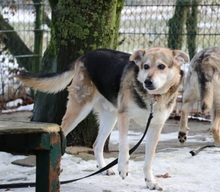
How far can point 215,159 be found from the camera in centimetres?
659

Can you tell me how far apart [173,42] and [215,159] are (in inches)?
186

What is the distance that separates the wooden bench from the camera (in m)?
3.93

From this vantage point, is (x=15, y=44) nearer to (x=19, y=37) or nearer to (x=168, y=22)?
(x=19, y=37)

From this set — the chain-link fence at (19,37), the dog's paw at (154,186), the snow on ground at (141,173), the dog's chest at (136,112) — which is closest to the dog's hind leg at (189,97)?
the snow on ground at (141,173)

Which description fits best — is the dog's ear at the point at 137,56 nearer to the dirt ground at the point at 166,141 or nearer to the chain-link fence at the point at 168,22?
the dirt ground at the point at 166,141

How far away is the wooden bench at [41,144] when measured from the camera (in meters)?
3.93

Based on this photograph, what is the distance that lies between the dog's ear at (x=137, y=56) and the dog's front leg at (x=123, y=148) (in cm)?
49

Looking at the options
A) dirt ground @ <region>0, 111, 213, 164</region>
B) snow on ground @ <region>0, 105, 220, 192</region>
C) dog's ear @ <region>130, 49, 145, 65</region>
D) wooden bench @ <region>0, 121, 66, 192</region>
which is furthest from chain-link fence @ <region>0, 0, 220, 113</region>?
wooden bench @ <region>0, 121, 66, 192</region>

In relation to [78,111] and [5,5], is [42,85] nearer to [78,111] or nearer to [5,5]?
[78,111]

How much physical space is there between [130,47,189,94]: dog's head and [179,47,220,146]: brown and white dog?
1648 mm

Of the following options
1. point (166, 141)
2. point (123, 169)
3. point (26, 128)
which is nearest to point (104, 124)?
point (123, 169)

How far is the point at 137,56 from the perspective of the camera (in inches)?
215

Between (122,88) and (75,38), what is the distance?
1410mm

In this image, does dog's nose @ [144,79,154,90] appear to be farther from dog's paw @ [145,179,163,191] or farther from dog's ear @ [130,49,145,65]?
dog's paw @ [145,179,163,191]
